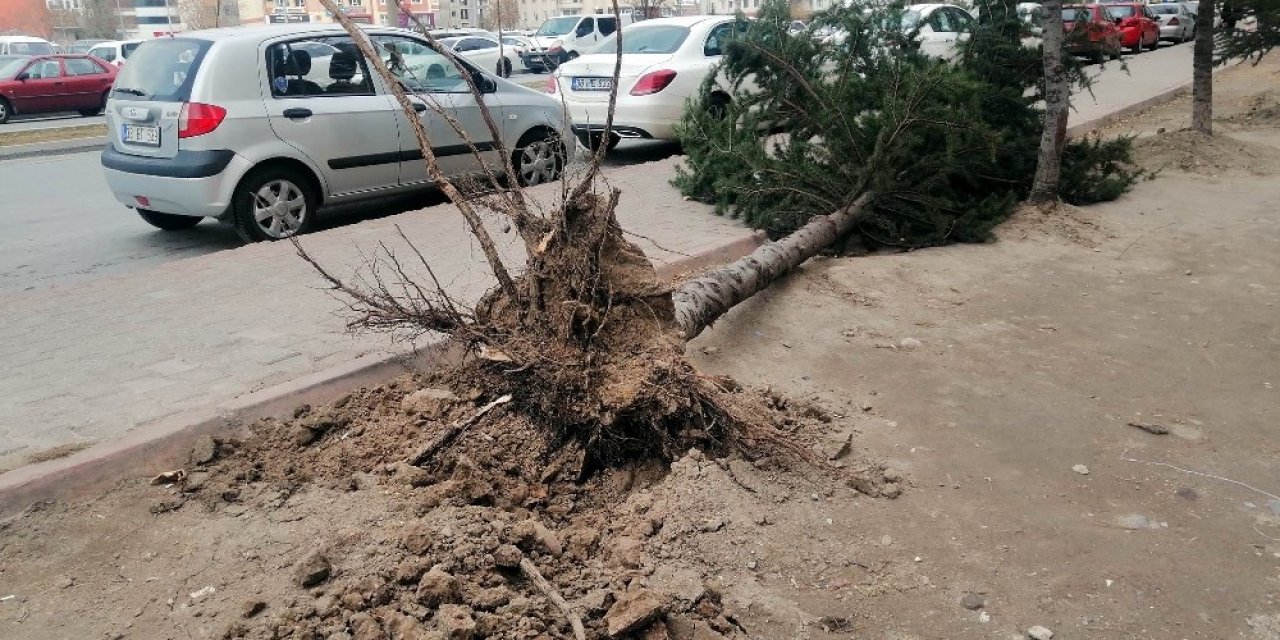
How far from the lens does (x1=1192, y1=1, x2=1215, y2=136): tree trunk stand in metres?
11.8

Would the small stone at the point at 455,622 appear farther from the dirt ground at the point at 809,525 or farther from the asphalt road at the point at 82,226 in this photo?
the asphalt road at the point at 82,226

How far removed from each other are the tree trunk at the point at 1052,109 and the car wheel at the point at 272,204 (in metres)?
6.13

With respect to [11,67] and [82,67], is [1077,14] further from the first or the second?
[11,67]

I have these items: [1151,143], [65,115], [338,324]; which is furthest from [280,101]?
[65,115]

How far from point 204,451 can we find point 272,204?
4402mm

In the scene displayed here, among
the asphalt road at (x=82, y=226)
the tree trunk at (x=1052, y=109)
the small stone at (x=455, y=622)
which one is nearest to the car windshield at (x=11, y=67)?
the asphalt road at (x=82, y=226)

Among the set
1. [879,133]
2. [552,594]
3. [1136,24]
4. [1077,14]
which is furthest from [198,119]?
[1136,24]

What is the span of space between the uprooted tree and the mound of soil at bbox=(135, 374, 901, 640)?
178mm

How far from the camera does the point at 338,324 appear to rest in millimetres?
5488

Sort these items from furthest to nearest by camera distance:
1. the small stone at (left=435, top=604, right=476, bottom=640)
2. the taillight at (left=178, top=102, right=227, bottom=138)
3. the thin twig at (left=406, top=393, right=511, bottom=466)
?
the taillight at (left=178, top=102, right=227, bottom=138) < the thin twig at (left=406, top=393, right=511, bottom=466) < the small stone at (left=435, top=604, right=476, bottom=640)

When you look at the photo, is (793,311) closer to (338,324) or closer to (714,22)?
(338,324)

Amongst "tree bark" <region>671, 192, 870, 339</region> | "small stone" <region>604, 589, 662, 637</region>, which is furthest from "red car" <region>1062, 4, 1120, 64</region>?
"small stone" <region>604, 589, 662, 637</region>

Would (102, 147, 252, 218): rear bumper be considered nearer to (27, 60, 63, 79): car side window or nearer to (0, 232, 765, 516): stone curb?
(0, 232, 765, 516): stone curb

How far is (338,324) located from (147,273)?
6.85 feet
